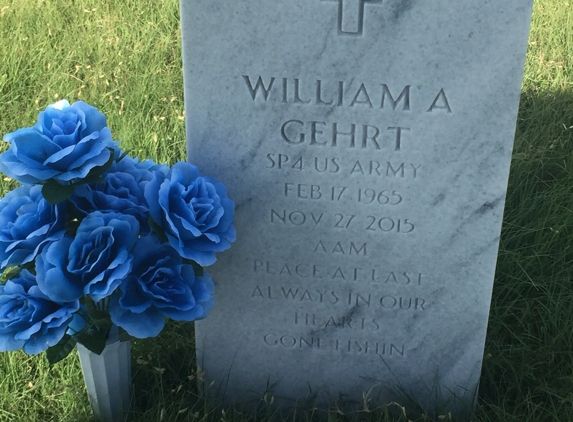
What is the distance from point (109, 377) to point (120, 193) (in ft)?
1.54

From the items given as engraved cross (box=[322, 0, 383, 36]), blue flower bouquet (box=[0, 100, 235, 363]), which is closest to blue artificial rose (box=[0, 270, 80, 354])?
blue flower bouquet (box=[0, 100, 235, 363])

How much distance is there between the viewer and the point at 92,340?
5.07ft

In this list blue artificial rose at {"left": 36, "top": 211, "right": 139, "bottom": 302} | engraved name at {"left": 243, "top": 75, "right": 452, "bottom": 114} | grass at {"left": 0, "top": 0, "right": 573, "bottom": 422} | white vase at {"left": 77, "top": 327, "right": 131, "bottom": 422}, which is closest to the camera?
blue artificial rose at {"left": 36, "top": 211, "right": 139, "bottom": 302}

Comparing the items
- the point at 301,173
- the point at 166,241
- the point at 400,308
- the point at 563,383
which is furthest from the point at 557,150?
the point at 166,241

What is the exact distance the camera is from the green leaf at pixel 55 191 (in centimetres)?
146

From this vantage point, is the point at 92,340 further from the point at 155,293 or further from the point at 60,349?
the point at 155,293

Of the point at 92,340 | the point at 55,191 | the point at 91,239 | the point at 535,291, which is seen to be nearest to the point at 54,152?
the point at 55,191

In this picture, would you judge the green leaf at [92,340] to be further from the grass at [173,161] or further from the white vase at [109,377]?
the grass at [173,161]

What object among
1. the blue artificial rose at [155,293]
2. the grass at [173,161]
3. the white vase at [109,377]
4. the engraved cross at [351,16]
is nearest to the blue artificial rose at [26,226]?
the blue artificial rose at [155,293]

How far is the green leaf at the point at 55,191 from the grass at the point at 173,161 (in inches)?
21.9

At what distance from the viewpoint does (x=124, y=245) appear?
148cm

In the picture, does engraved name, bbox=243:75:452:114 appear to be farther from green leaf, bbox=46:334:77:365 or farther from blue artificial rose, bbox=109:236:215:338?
green leaf, bbox=46:334:77:365

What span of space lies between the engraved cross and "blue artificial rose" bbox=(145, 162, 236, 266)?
1.42 feet

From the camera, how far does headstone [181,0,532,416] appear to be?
1482 millimetres
